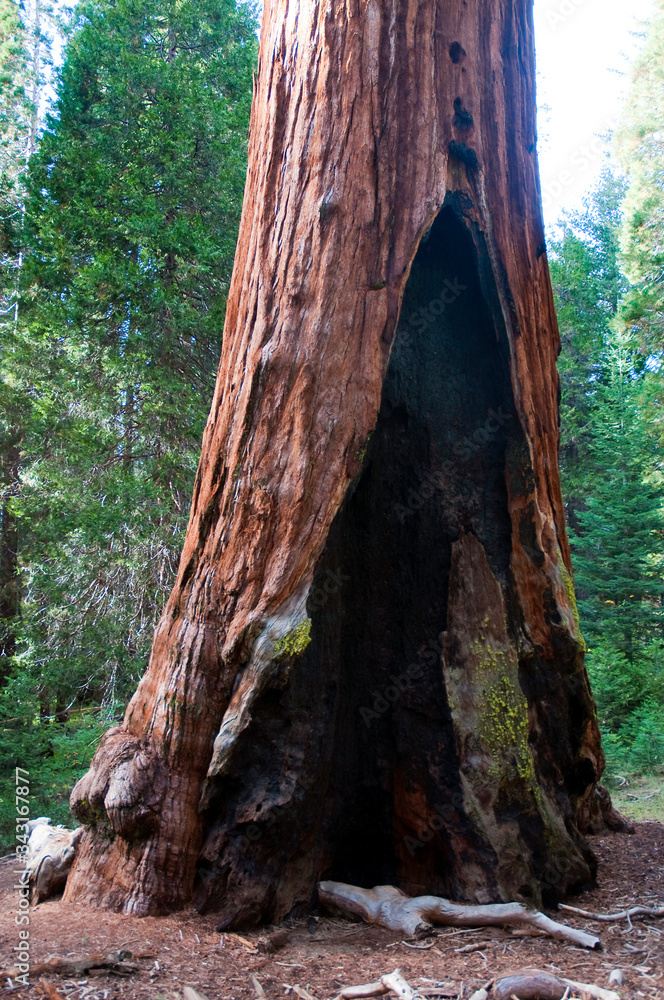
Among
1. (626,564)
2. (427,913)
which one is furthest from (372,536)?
(626,564)

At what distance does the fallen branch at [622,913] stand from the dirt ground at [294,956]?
1.6 inches

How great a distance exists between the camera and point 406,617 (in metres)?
3.59

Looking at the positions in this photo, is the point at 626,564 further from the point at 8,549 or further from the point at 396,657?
the point at 8,549

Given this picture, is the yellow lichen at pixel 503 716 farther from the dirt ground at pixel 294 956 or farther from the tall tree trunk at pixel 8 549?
the tall tree trunk at pixel 8 549

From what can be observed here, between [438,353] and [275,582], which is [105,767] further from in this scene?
[438,353]

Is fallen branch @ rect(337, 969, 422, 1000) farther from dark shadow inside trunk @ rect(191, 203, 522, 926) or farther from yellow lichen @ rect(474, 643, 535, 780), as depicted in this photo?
yellow lichen @ rect(474, 643, 535, 780)

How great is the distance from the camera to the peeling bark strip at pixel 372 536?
2.97 meters

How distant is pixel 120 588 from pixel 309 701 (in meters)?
Result: 5.76

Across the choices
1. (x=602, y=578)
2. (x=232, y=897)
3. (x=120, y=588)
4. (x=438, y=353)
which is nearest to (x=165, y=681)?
(x=232, y=897)

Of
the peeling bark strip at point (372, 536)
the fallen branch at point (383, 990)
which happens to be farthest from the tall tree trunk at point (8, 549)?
the fallen branch at point (383, 990)

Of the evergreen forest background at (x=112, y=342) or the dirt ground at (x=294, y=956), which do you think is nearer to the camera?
the dirt ground at (x=294, y=956)

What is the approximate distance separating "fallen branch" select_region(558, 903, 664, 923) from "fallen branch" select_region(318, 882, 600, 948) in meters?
0.32

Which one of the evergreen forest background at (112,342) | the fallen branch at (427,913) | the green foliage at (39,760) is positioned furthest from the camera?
the evergreen forest background at (112,342)

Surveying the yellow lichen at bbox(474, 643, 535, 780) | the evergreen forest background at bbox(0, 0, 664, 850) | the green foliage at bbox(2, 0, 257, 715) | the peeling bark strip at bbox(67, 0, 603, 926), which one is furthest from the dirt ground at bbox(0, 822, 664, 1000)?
the green foliage at bbox(2, 0, 257, 715)
